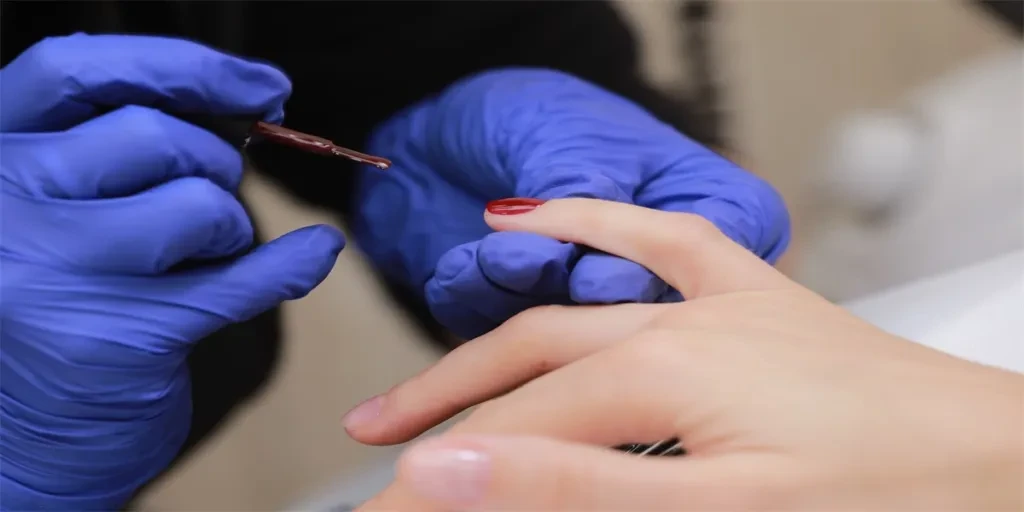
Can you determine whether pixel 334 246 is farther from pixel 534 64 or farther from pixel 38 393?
pixel 534 64

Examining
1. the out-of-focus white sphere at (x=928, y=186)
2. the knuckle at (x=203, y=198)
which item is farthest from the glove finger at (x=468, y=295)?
the out-of-focus white sphere at (x=928, y=186)

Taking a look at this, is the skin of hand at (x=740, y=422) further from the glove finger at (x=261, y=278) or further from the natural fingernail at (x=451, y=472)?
the glove finger at (x=261, y=278)

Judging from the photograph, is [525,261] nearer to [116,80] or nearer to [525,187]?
[525,187]

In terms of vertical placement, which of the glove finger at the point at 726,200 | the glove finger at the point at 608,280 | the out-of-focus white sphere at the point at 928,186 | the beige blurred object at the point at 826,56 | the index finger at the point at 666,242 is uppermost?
the beige blurred object at the point at 826,56

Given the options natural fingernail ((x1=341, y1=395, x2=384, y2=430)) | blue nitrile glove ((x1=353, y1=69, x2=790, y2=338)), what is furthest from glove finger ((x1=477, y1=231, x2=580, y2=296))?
natural fingernail ((x1=341, y1=395, x2=384, y2=430))

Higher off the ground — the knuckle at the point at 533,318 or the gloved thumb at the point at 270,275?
the knuckle at the point at 533,318
